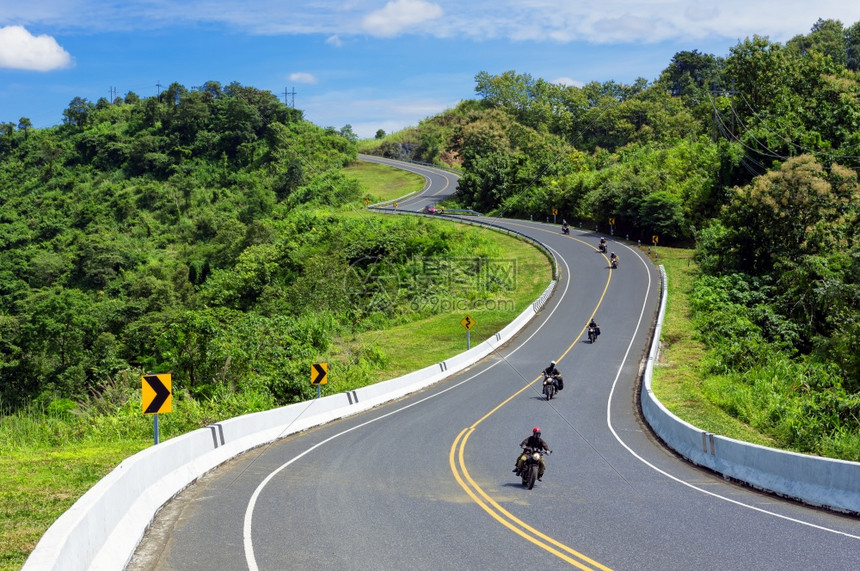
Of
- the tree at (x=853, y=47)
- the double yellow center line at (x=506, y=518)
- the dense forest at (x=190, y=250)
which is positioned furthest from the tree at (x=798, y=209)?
the tree at (x=853, y=47)

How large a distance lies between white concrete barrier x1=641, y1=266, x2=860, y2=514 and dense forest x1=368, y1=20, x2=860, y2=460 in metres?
3.22

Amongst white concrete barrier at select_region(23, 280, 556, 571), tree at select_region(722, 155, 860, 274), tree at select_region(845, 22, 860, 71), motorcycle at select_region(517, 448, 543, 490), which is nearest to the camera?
white concrete barrier at select_region(23, 280, 556, 571)

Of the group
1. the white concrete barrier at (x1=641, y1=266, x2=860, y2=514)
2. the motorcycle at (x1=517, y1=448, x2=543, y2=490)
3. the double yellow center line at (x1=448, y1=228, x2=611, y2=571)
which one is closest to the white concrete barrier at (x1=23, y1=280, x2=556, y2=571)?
the double yellow center line at (x1=448, y1=228, x2=611, y2=571)

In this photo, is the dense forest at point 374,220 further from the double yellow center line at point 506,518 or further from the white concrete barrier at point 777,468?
the double yellow center line at point 506,518

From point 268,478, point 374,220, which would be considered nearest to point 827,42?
point 374,220

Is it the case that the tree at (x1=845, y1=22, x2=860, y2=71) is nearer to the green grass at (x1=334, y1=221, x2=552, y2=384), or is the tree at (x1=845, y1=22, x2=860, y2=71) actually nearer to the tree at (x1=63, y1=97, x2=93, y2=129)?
the green grass at (x1=334, y1=221, x2=552, y2=384)

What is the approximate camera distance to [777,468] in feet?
44.2

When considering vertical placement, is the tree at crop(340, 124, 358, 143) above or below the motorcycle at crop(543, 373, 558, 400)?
above

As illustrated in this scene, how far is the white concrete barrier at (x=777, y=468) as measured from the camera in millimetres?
11688

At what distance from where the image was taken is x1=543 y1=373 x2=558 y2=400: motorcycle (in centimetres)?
2902

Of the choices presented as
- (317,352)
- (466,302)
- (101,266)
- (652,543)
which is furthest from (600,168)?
(652,543)

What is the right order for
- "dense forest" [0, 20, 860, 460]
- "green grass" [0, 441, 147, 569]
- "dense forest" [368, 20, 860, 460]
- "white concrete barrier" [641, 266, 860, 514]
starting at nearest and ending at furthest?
"green grass" [0, 441, 147, 569]
"white concrete barrier" [641, 266, 860, 514]
"dense forest" [368, 20, 860, 460]
"dense forest" [0, 20, 860, 460]

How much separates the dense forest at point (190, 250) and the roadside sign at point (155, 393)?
886 cm

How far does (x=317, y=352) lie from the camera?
34.9 meters
